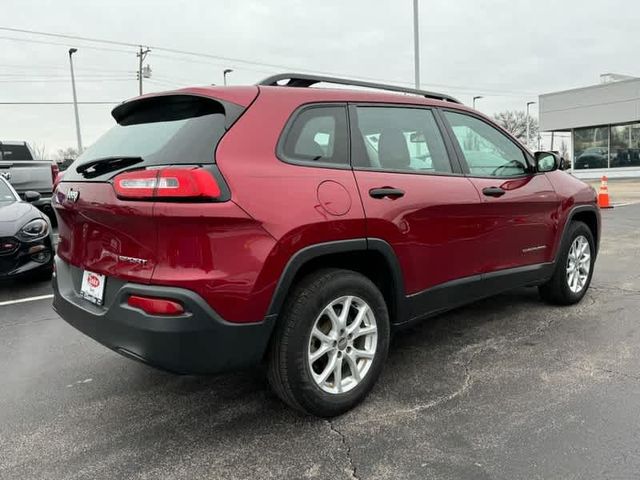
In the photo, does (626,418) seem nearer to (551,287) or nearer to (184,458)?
(551,287)

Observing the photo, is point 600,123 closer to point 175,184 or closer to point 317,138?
point 317,138

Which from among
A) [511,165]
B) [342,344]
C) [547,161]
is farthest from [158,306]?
[547,161]

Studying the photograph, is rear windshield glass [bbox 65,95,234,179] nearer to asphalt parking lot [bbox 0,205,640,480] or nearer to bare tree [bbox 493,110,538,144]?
asphalt parking lot [bbox 0,205,640,480]

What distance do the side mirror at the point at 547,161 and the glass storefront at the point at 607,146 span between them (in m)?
28.2

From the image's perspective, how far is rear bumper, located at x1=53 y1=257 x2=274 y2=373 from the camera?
241 cm

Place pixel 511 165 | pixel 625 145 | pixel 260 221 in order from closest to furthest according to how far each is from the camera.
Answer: pixel 260 221 → pixel 511 165 → pixel 625 145

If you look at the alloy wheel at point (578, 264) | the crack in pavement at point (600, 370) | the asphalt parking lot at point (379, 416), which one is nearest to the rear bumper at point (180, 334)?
the asphalt parking lot at point (379, 416)

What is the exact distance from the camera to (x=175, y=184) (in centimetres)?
242

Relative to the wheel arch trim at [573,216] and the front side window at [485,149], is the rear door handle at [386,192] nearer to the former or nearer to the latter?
the front side window at [485,149]

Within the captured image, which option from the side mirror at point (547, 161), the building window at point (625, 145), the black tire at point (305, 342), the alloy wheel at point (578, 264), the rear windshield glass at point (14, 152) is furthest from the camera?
the building window at point (625, 145)

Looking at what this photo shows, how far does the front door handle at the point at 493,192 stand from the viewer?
3757mm

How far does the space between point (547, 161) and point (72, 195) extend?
352 cm

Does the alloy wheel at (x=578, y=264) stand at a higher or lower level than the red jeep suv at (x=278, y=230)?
lower

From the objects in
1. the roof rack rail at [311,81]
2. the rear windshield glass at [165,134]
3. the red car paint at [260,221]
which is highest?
the roof rack rail at [311,81]
